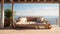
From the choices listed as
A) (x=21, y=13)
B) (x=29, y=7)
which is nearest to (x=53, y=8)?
(x=29, y=7)

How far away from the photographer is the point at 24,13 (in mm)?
15672

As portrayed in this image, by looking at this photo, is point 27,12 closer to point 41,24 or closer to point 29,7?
point 29,7

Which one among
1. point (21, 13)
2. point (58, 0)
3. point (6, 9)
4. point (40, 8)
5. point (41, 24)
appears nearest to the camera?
point (41, 24)

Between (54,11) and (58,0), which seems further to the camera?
(54,11)

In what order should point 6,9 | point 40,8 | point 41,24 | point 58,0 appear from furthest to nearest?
1. point 40,8
2. point 6,9
3. point 58,0
4. point 41,24

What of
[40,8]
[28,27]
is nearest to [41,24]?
[28,27]

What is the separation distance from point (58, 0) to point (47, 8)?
6.71 metres

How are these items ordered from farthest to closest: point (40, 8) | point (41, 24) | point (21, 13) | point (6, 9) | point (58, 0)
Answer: point (40, 8), point (21, 13), point (6, 9), point (58, 0), point (41, 24)

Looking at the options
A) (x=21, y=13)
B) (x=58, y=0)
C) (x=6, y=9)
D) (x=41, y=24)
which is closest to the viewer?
(x=41, y=24)

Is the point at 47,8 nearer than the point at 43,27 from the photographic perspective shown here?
No

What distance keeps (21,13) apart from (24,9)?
0.90m

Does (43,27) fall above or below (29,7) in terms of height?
below

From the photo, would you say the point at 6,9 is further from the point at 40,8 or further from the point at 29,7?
the point at 40,8

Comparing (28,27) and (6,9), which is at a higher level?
(6,9)
